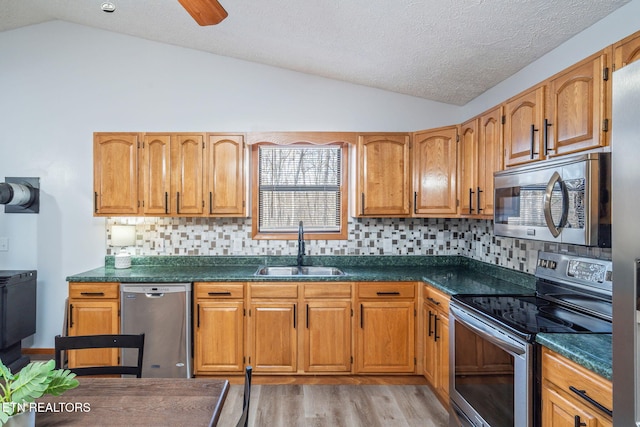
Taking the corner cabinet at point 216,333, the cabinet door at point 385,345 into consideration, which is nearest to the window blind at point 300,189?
the corner cabinet at point 216,333

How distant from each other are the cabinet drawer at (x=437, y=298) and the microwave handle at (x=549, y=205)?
99 centimetres

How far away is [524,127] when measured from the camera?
7.39 ft

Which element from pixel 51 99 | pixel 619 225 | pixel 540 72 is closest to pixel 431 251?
pixel 540 72

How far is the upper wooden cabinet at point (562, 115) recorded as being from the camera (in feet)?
5.42

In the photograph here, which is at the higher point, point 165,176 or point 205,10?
point 205,10

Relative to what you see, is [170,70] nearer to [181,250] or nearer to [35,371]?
[181,250]

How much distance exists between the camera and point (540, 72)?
254cm

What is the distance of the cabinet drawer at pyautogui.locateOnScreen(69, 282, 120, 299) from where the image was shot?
3047 mm

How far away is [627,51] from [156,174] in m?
3.25

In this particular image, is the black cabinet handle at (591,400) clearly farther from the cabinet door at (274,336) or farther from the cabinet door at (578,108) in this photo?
the cabinet door at (274,336)

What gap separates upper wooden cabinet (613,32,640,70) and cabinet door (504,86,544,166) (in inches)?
20.2

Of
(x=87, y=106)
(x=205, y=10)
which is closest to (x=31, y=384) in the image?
(x=205, y=10)

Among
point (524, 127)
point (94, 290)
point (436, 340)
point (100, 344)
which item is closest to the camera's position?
point (100, 344)

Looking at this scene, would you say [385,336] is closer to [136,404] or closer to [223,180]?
[223,180]
